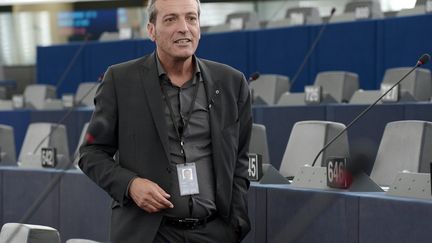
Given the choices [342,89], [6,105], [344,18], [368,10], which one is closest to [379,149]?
[342,89]

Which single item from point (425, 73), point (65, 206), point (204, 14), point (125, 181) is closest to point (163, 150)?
point (125, 181)

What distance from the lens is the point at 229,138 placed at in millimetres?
3389

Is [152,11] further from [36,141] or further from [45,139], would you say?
[36,141]

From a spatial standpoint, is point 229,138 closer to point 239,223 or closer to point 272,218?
point 239,223

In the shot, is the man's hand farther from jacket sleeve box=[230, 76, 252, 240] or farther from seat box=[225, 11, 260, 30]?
seat box=[225, 11, 260, 30]

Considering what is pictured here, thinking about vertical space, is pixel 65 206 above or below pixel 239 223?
below

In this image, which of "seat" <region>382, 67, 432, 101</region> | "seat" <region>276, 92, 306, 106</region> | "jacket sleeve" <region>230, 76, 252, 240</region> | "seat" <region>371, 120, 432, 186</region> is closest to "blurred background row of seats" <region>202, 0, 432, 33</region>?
"seat" <region>382, 67, 432, 101</region>

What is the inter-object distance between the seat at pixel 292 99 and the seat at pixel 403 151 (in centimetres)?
262

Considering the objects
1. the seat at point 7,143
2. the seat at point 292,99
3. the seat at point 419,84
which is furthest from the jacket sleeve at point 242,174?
the seat at point 292,99

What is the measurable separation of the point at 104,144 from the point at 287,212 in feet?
2.87

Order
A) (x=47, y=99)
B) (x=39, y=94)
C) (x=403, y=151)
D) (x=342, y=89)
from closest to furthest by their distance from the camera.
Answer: (x=403, y=151) → (x=342, y=89) → (x=47, y=99) → (x=39, y=94)

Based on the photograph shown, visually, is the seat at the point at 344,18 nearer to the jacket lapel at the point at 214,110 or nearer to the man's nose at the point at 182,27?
the jacket lapel at the point at 214,110

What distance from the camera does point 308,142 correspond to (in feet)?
18.3

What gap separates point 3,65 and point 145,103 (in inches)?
508
